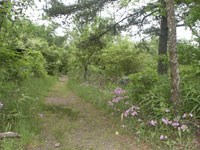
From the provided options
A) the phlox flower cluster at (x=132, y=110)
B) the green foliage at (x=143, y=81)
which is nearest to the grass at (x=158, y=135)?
the phlox flower cluster at (x=132, y=110)

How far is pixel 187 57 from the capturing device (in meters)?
5.32

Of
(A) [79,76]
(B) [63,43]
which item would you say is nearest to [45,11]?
(A) [79,76]

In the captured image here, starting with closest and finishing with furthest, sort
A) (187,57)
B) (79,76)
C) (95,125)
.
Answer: (95,125) < (187,57) < (79,76)

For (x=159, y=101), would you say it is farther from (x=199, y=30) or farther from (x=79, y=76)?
(x=79, y=76)

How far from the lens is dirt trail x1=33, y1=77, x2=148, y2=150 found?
12.4ft

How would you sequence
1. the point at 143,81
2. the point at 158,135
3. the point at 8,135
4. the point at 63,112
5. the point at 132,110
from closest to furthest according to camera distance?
the point at 8,135 < the point at 158,135 < the point at 132,110 < the point at 143,81 < the point at 63,112

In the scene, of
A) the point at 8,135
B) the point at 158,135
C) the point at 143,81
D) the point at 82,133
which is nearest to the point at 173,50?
the point at 143,81

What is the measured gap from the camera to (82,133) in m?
4.40

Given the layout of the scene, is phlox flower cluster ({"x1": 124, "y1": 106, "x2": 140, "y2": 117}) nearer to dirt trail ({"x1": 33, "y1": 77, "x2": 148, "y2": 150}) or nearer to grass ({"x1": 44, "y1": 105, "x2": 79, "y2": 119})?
dirt trail ({"x1": 33, "y1": 77, "x2": 148, "y2": 150})

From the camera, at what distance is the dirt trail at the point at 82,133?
377 cm

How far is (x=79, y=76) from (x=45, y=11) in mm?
8669

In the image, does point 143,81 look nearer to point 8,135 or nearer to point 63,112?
point 63,112

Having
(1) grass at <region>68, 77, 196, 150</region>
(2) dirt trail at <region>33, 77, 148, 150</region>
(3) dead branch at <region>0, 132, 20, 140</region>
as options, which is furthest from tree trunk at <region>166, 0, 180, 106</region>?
(3) dead branch at <region>0, 132, 20, 140</region>

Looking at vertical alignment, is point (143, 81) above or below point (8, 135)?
above
